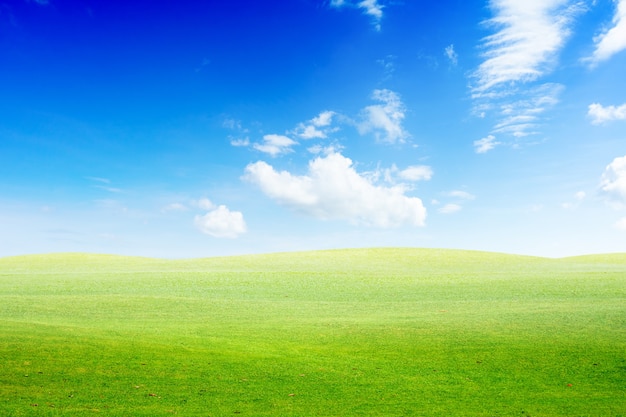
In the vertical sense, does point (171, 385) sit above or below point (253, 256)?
below

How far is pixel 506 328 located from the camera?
18.4m

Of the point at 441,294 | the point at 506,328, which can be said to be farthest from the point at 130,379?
the point at 441,294

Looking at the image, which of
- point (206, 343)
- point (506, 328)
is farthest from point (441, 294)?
point (206, 343)

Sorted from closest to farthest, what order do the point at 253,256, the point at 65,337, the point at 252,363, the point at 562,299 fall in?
the point at 252,363 → the point at 65,337 → the point at 562,299 → the point at 253,256

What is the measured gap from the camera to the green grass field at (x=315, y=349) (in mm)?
10297

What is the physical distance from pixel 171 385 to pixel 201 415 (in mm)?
2076

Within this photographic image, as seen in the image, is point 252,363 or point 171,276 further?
point 171,276

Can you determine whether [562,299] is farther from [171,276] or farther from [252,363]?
[171,276]

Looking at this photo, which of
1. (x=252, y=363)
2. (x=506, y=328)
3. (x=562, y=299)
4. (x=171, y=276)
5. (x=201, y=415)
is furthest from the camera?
(x=171, y=276)

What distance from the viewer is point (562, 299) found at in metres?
25.8

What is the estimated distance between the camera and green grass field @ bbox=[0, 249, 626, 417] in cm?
1030

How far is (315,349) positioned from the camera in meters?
15.5

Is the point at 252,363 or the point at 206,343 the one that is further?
the point at 206,343

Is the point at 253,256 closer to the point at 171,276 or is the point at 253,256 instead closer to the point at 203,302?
the point at 171,276
